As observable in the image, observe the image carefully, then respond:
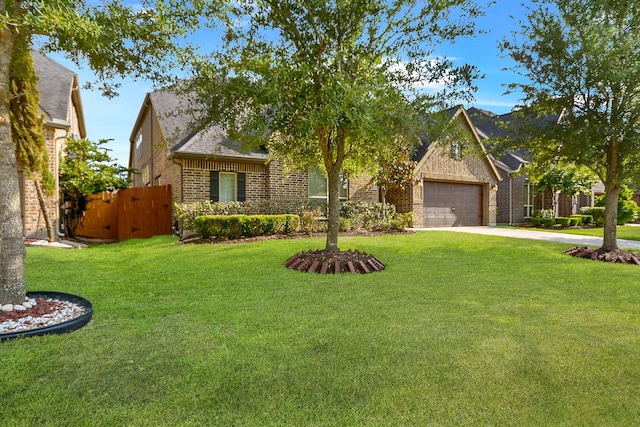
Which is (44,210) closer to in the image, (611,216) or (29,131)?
(29,131)

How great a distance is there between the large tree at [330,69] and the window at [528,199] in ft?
60.3

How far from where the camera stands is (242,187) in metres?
13.5

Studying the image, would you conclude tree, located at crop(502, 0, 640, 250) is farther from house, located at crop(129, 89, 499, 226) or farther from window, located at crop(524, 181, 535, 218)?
window, located at crop(524, 181, 535, 218)

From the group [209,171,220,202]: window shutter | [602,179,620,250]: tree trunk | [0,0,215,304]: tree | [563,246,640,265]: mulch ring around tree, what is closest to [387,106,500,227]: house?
[602,179,620,250]: tree trunk

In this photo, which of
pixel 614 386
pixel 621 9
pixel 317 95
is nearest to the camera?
pixel 614 386

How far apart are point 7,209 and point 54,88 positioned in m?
12.5

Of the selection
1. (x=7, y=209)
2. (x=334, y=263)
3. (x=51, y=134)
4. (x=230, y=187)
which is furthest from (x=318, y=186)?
(x=7, y=209)

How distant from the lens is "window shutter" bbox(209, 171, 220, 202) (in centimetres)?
1293

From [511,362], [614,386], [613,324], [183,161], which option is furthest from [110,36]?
[183,161]

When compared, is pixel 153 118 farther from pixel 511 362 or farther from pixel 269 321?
pixel 511 362

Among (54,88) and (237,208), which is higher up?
(54,88)

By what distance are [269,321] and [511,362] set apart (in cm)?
239

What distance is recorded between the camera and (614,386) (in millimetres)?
2588

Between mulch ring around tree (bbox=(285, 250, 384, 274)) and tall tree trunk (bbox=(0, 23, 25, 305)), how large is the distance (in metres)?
4.23
